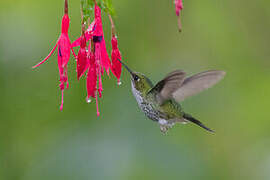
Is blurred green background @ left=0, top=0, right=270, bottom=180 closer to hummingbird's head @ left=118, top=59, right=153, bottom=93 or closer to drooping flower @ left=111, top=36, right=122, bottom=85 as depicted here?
hummingbird's head @ left=118, top=59, right=153, bottom=93

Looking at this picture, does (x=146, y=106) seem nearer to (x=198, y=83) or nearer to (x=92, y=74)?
(x=198, y=83)

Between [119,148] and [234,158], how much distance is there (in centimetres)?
83

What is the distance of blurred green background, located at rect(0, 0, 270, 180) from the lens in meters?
2.57

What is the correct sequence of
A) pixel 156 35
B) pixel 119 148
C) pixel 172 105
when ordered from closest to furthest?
pixel 172 105 < pixel 119 148 < pixel 156 35

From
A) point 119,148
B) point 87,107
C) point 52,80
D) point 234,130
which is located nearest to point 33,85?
point 52,80

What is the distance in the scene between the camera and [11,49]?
2.58 m

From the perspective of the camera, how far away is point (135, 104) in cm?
276

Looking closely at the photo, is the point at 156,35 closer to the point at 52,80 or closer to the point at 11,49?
the point at 52,80

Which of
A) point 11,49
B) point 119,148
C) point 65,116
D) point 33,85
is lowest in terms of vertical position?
point 119,148

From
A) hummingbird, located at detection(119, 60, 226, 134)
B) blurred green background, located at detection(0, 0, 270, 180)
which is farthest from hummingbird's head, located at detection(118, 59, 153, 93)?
blurred green background, located at detection(0, 0, 270, 180)

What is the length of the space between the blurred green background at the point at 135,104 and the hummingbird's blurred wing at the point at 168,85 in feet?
1.98

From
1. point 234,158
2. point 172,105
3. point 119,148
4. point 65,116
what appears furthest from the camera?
point 234,158

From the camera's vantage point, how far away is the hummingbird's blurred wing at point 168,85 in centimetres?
175

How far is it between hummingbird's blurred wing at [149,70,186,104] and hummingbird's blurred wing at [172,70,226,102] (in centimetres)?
9
